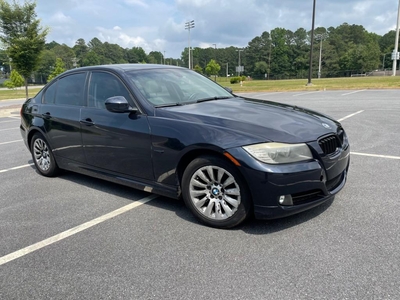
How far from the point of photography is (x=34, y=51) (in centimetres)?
1858

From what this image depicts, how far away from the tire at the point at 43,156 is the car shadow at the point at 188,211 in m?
0.39

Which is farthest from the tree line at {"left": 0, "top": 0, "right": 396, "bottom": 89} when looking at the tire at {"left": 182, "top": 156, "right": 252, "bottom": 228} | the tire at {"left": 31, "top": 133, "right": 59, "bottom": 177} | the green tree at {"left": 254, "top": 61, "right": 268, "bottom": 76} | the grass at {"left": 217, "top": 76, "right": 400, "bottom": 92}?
the tire at {"left": 182, "top": 156, "right": 252, "bottom": 228}

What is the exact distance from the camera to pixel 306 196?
3.13m

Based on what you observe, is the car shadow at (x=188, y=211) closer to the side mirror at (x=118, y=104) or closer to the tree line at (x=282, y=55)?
the side mirror at (x=118, y=104)

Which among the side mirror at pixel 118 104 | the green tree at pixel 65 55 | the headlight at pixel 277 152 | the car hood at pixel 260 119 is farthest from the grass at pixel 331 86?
the green tree at pixel 65 55

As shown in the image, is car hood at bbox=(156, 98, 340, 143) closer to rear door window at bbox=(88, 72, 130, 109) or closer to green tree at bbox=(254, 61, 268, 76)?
rear door window at bbox=(88, 72, 130, 109)

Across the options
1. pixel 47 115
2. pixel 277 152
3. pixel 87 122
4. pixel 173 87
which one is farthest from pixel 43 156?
pixel 277 152

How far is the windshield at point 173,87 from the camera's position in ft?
13.3

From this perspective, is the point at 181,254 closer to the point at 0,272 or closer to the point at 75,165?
the point at 0,272

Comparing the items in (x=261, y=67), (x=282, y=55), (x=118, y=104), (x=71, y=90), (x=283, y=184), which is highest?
(x=282, y=55)

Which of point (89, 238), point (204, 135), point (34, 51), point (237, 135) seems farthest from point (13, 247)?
point (34, 51)

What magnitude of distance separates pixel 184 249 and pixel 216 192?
632 millimetres

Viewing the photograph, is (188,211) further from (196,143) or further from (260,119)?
(260,119)

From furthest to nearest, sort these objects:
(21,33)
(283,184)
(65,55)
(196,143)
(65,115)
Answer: (65,55) < (21,33) < (65,115) < (196,143) < (283,184)
